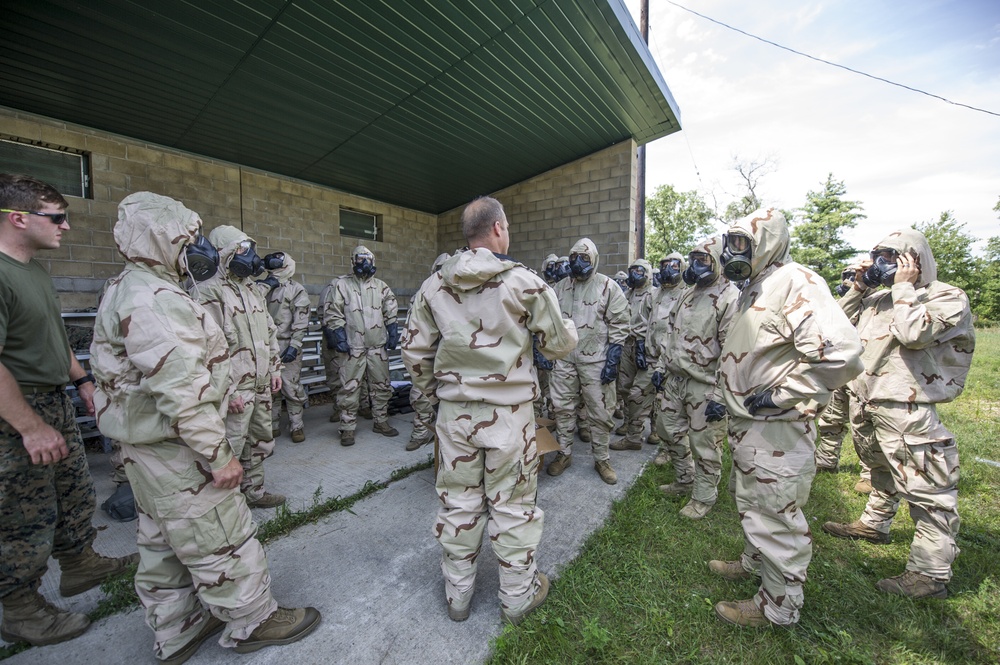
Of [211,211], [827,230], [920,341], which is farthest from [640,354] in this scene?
[827,230]

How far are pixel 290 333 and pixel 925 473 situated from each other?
5780 millimetres

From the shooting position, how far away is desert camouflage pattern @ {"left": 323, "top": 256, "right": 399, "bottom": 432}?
469 centimetres

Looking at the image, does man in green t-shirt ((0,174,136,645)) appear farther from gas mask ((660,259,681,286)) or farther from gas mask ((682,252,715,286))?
gas mask ((660,259,681,286))

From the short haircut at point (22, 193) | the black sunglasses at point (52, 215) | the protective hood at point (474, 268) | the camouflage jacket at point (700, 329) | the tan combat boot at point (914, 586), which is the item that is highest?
the short haircut at point (22, 193)

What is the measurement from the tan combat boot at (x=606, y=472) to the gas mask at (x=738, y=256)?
86.8 inches

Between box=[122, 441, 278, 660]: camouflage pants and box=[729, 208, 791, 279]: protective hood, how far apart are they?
2.81m

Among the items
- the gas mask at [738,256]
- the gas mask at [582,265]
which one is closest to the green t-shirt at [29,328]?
the gas mask at [738,256]

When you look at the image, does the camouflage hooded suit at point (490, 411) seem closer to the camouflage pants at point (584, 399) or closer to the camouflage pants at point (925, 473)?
the camouflage pants at point (584, 399)

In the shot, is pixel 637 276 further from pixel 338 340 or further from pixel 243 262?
pixel 243 262

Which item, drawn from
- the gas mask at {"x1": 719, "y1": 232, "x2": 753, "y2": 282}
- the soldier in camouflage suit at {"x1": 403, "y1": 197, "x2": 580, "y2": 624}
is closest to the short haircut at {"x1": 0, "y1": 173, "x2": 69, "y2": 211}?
the soldier in camouflage suit at {"x1": 403, "y1": 197, "x2": 580, "y2": 624}

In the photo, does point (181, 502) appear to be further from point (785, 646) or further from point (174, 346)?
point (785, 646)

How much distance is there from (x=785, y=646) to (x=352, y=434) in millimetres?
4042

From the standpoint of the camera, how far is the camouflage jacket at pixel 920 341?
2346mm

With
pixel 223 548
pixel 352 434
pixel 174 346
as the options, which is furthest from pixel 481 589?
pixel 352 434
